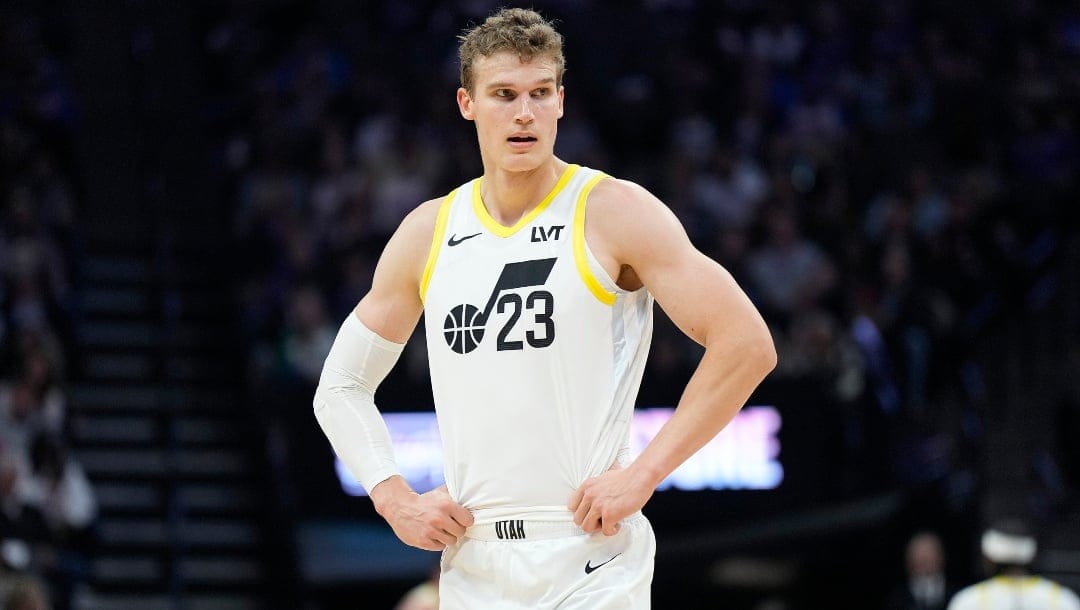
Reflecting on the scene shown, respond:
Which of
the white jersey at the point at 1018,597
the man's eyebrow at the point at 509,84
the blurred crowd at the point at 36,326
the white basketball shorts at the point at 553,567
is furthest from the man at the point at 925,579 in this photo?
the man's eyebrow at the point at 509,84

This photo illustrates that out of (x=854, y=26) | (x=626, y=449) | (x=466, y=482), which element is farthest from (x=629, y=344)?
(x=854, y=26)

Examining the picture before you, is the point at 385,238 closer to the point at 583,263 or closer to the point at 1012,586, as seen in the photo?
the point at 1012,586

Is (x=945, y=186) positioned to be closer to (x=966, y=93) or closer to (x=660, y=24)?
(x=966, y=93)

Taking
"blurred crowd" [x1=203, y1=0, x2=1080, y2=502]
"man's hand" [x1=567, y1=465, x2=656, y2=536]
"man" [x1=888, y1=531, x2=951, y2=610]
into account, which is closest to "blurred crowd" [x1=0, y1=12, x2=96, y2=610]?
"blurred crowd" [x1=203, y1=0, x2=1080, y2=502]

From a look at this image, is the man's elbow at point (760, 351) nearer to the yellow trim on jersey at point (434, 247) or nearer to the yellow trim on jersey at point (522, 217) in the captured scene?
the yellow trim on jersey at point (522, 217)

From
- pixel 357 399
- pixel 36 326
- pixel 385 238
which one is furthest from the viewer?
pixel 385 238

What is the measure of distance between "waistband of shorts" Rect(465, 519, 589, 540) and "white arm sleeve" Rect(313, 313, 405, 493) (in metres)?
0.45

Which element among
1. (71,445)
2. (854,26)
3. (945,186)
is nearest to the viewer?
(71,445)

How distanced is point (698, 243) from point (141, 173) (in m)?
5.05

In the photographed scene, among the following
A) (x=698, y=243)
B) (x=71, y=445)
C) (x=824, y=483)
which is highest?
(x=698, y=243)

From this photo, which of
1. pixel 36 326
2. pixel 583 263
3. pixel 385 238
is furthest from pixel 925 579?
pixel 583 263

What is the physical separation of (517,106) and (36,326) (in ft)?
31.7

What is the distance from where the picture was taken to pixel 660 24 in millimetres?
18219

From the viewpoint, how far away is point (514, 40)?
4812mm
